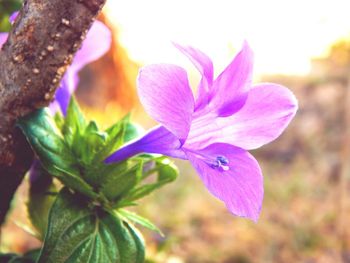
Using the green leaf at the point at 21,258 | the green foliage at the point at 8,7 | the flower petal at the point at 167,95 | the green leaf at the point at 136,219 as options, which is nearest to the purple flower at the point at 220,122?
the flower petal at the point at 167,95

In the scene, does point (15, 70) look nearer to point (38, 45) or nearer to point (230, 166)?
point (38, 45)

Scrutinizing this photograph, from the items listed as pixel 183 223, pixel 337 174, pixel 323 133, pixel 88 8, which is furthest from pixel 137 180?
pixel 323 133

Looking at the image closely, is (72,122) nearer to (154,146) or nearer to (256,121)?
(154,146)

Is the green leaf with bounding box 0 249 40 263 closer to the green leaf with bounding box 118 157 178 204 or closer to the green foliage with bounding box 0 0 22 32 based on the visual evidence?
the green leaf with bounding box 118 157 178 204

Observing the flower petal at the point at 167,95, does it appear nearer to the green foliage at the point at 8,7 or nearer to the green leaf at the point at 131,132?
the green leaf at the point at 131,132

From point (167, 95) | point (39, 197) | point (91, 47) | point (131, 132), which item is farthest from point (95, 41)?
point (167, 95)
